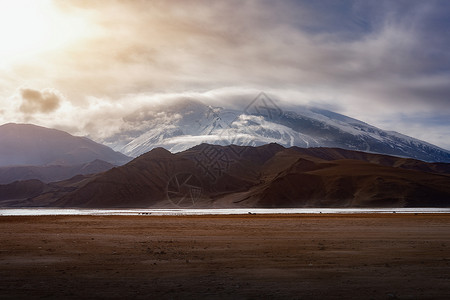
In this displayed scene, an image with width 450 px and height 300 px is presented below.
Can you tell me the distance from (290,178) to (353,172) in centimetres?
2707

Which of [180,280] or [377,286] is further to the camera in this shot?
[180,280]

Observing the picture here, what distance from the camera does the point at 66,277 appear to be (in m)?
19.9

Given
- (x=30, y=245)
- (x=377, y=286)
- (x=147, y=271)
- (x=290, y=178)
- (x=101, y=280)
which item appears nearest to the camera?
(x=377, y=286)

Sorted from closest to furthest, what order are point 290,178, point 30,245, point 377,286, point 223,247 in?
point 377,286, point 223,247, point 30,245, point 290,178

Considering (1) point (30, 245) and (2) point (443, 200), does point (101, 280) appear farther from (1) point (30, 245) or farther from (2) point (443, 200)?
(2) point (443, 200)

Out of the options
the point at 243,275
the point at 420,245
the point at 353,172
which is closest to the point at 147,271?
the point at 243,275

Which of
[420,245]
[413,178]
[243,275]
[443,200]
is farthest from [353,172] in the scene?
[243,275]

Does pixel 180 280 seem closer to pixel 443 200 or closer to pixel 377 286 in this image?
pixel 377 286

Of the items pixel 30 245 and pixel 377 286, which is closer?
pixel 377 286

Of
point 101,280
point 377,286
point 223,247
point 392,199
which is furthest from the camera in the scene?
point 392,199

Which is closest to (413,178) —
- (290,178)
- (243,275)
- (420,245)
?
(290,178)

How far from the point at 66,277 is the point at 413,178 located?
186 meters

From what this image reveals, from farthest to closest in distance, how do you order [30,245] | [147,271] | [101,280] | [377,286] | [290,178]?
1. [290,178]
2. [30,245]
3. [147,271]
4. [101,280]
5. [377,286]

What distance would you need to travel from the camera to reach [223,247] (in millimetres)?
30484
